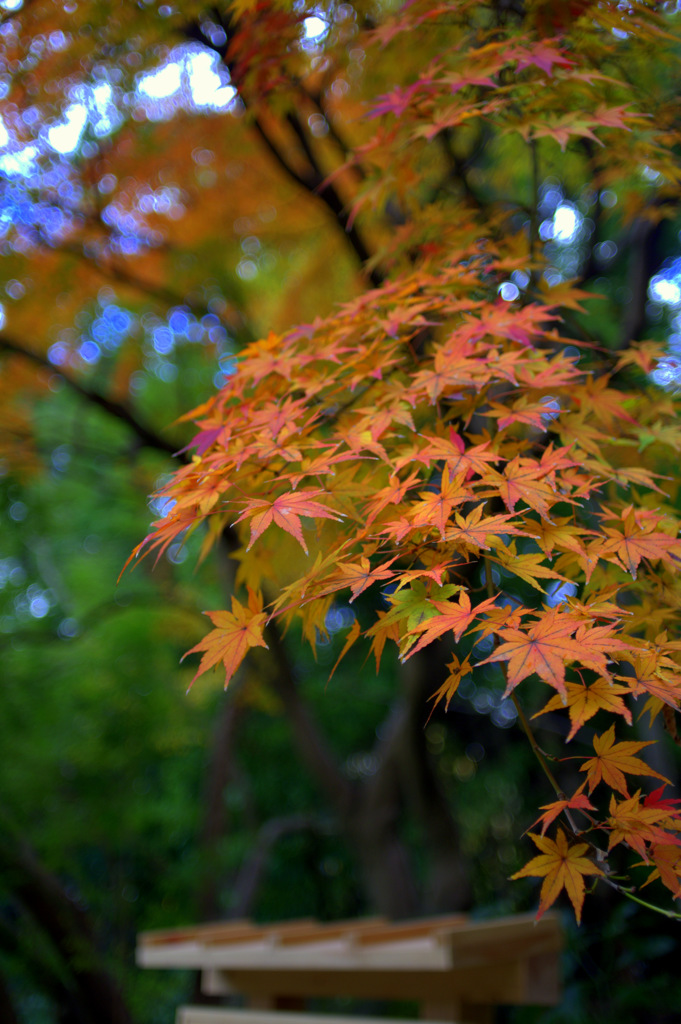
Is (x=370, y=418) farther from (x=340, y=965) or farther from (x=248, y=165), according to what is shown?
(x=248, y=165)

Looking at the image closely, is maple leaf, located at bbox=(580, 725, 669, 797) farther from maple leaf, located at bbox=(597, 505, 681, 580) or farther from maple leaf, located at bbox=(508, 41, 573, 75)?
maple leaf, located at bbox=(508, 41, 573, 75)

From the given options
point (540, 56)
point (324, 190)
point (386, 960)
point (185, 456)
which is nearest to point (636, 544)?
point (540, 56)

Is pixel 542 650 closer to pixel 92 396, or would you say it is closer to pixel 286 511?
pixel 286 511

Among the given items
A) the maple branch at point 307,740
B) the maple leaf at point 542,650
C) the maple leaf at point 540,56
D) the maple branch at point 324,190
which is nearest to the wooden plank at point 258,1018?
the maple leaf at point 542,650

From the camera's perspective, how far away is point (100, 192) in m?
3.44

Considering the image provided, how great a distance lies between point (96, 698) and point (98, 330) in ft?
8.28

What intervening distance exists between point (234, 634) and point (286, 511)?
19 centimetres

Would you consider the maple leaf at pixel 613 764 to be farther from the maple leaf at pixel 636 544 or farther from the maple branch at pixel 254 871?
the maple branch at pixel 254 871

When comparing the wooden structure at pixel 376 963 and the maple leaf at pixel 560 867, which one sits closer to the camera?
the maple leaf at pixel 560 867

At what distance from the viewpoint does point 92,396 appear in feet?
10.7

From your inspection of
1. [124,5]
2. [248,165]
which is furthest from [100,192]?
[124,5]

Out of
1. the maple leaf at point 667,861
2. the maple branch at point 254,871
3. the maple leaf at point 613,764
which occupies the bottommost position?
the maple branch at point 254,871

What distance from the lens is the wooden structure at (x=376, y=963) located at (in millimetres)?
1717

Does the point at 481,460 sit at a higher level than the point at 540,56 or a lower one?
lower
